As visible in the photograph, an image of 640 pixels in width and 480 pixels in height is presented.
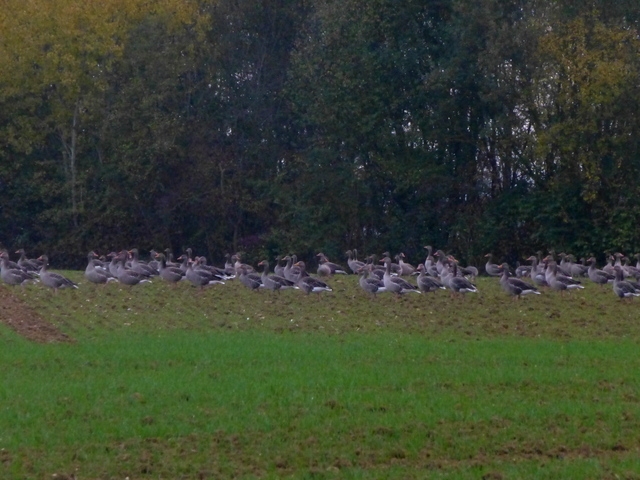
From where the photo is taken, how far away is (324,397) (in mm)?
12055

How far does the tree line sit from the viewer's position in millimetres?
37125

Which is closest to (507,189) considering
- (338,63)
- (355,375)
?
(338,63)

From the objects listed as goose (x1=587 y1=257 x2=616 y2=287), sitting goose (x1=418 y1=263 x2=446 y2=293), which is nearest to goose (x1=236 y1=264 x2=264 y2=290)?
sitting goose (x1=418 y1=263 x2=446 y2=293)

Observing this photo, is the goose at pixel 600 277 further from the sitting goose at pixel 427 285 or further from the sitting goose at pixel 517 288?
the sitting goose at pixel 427 285

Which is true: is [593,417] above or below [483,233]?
below

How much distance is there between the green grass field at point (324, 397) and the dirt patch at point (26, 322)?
0.32 metres

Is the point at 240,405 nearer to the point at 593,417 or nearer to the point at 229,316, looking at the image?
the point at 593,417

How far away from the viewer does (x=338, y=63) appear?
135 feet

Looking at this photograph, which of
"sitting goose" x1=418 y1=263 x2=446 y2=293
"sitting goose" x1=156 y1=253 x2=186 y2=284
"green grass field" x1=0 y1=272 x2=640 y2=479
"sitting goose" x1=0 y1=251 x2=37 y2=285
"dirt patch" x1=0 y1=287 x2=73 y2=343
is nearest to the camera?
"green grass field" x1=0 y1=272 x2=640 y2=479

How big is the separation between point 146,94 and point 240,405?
35957mm

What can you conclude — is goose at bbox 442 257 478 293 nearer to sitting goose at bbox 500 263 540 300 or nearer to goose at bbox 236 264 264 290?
sitting goose at bbox 500 263 540 300

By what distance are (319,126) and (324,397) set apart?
32314 millimetres

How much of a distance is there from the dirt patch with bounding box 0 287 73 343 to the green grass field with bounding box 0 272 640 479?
32 centimetres

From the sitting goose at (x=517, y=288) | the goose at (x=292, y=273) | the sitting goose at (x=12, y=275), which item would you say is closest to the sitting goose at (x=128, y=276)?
the sitting goose at (x=12, y=275)
